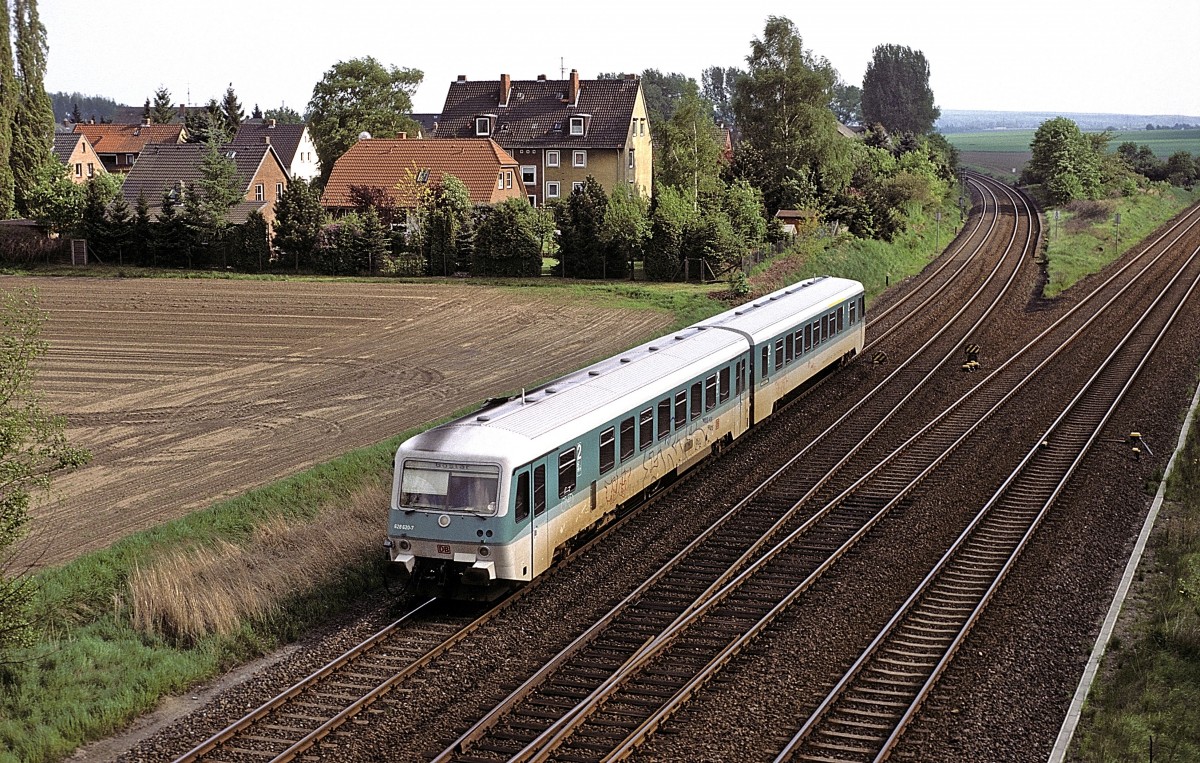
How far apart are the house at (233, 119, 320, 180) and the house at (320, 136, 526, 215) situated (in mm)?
31152

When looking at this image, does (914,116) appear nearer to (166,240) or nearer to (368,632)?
(166,240)

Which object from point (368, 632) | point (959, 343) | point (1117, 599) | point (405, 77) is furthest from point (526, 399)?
point (405, 77)

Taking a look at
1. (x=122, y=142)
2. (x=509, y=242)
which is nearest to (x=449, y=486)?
(x=509, y=242)

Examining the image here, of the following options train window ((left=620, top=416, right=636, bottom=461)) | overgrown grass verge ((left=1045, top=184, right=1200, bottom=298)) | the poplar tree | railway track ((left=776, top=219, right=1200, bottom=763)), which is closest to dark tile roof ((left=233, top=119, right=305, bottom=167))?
the poplar tree

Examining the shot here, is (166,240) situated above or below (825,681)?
above

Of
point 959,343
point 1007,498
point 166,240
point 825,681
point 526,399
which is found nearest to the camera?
point 825,681

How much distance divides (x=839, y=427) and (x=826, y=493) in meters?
5.74

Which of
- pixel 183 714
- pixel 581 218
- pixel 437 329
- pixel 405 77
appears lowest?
pixel 183 714

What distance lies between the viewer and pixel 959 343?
4059cm

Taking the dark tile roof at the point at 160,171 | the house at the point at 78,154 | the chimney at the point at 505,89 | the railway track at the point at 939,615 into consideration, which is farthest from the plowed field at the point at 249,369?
the house at the point at 78,154

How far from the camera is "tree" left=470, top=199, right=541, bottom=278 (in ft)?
184

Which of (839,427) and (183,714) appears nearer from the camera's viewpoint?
(183,714)

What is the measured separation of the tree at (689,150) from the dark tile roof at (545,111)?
2.95m

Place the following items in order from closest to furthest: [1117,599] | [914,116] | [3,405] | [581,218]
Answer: [3,405]
[1117,599]
[581,218]
[914,116]
